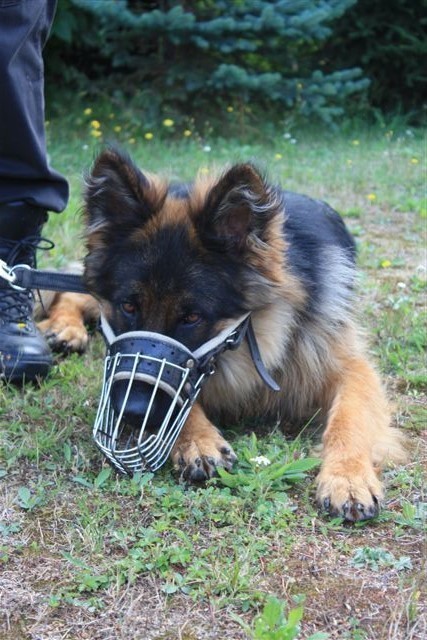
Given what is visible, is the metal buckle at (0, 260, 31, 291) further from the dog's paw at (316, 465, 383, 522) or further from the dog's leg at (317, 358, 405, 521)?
the dog's paw at (316, 465, 383, 522)

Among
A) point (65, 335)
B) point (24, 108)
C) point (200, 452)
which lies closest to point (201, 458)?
point (200, 452)

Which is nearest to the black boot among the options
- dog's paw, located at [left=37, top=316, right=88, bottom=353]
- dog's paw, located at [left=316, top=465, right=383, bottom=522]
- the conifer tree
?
dog's paw, located at [left=37, top=316, right=88, bottom=353]

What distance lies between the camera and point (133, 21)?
9594 mm

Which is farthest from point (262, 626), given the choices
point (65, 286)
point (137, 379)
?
point (65, 286)

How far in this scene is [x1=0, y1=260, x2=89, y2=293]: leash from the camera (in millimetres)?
3670

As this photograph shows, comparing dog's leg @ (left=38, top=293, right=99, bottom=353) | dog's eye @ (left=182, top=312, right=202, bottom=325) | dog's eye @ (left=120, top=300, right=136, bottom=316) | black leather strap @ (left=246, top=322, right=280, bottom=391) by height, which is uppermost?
dog's eye @ (left=182, top=312, right=202, bottom=325)

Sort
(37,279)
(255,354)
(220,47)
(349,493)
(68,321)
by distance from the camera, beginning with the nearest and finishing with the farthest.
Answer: (349,493) → (255,354) → (37,279) → (68,321) → (220,47)

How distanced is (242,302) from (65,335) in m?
1.47

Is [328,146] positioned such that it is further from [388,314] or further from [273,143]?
[388,314]

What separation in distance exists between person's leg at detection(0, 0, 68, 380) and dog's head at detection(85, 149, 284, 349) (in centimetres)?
68

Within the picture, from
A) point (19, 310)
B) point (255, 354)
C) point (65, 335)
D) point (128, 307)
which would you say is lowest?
point (65, 335)

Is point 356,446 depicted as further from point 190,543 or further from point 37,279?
point 37,279

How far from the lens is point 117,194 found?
314cm

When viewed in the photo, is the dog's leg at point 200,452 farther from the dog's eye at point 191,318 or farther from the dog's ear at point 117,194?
the dog's ear at point 117,194
